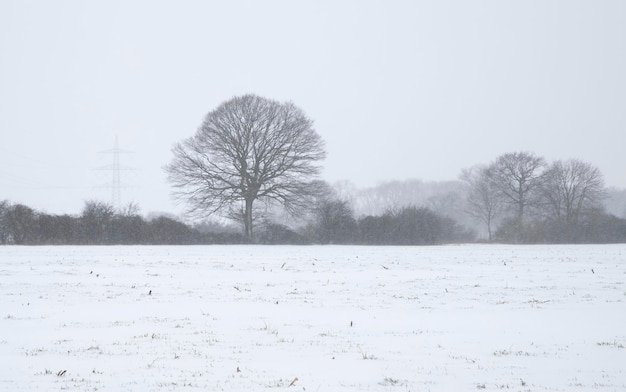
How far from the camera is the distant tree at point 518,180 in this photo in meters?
66.5

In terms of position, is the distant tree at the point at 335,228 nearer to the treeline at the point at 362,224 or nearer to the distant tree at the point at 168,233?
the treeline at the point at 362,224

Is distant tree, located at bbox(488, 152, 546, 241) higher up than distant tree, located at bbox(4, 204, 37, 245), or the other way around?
distant tree, located at bbox(488, 152, 546, 241)

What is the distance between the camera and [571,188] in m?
66.2

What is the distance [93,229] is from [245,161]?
12734 millimetres

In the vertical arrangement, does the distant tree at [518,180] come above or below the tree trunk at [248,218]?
above

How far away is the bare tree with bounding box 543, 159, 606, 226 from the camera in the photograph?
212 ft

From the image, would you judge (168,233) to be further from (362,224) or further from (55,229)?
(362,224)
